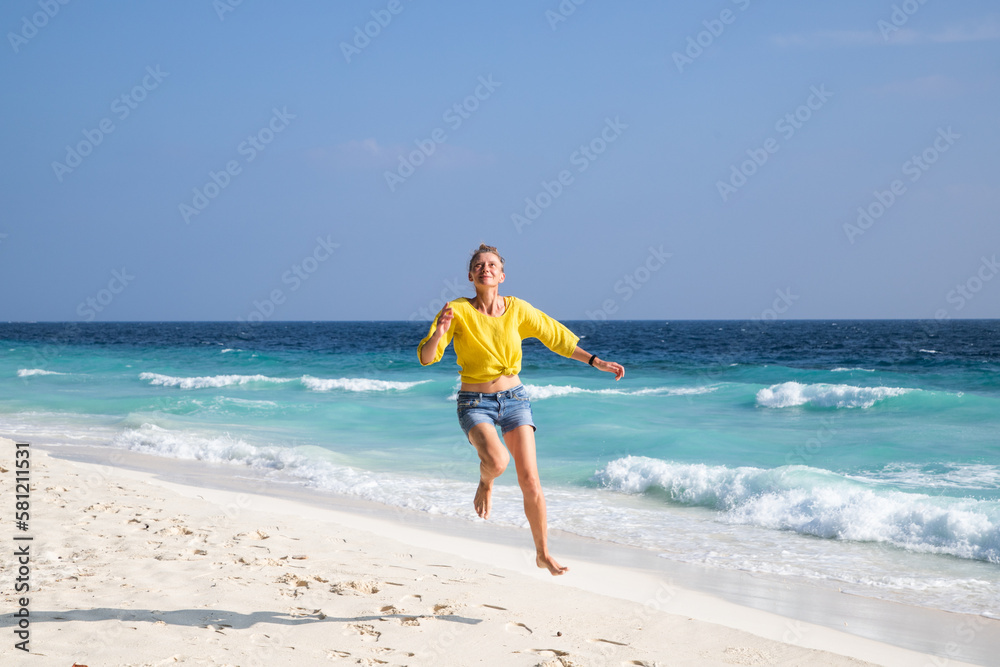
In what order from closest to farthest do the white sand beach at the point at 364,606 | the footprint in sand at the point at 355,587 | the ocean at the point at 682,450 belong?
the white sand beach at the point at 364,606 → the footprint in sand at the point at 355,587 → the ocean at the point at 682,450

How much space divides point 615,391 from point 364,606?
57.7ft

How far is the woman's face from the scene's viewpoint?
4391mm

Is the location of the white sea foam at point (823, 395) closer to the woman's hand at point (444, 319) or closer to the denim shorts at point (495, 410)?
the denim shorts at point (495, 410)

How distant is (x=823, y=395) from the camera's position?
1845cm

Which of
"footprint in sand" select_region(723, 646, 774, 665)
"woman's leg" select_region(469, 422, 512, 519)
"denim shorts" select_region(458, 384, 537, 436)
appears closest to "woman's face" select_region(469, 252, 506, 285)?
"denim shorts" select_region(458, 384, 537, 436)

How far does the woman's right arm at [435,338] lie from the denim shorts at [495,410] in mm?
389

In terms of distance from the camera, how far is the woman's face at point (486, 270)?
4.39 metres

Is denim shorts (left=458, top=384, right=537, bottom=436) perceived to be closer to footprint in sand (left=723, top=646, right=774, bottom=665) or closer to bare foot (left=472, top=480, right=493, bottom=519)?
bare foot (left=472, top=480, right=493, bottom=519)

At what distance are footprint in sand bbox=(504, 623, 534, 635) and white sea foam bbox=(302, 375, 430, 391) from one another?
19.6 metres

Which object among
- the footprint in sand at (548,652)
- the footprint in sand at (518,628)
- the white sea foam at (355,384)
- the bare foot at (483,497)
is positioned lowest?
the white sea foam at (355,384)

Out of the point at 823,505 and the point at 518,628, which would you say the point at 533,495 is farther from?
the point at 823,505

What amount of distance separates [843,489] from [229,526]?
649cm

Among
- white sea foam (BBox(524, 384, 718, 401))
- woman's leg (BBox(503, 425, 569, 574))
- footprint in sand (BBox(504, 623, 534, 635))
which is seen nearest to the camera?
footprint in sand (BBox(504, 623, 534, 635))

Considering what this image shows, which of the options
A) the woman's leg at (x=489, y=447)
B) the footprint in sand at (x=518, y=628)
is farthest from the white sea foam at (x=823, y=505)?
the woman's leg at (x=489, y=447)
